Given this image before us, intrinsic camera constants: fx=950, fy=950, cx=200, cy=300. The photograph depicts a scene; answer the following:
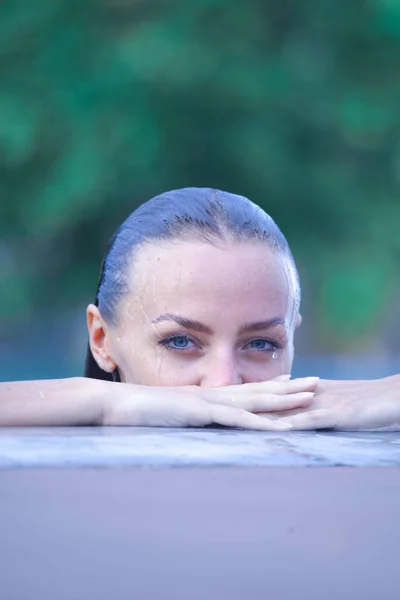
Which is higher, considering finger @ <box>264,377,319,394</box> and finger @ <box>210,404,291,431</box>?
finger @ <box>264,377,319,394</box>

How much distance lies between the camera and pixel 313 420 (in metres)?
1.68

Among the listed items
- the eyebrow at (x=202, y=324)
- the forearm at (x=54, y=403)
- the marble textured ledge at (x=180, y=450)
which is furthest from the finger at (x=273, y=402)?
the eyebrow at (x=202, y=324)

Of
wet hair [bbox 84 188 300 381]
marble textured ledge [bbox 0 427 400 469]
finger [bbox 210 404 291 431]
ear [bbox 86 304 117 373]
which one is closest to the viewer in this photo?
marble textured ledge [bbox 0 427 400 469]

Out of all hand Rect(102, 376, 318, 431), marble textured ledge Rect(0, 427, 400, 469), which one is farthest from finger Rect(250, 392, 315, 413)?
marble textured ledge Rect(0, 427, 400, 469)

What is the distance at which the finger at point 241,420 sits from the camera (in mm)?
1601

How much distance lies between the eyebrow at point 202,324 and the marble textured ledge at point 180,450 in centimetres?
99

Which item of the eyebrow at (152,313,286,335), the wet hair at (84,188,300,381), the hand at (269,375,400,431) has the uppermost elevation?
the wet hair at (84,188,300,381)

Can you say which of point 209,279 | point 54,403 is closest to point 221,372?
point 209,279

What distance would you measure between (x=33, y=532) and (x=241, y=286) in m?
1.52

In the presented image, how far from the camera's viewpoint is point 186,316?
2.38 meters

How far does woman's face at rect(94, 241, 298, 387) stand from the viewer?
2350 mm

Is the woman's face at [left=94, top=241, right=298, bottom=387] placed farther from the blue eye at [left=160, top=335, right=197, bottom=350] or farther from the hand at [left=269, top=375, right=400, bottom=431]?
the hand at [left=269, top=375, right=400, bottom=431]

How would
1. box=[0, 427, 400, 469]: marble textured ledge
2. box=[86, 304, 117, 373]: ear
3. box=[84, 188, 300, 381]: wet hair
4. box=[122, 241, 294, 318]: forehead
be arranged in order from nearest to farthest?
box=[0, 427, 400, 469]: marble textured ledge < box=[122, 241, 294, 318]: forehead < box=[84, 188, 300, 381]: wet hair < box=[86, 304, 117, 373]: ear

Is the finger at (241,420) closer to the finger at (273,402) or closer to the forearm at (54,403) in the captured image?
the finger at (273,402)
